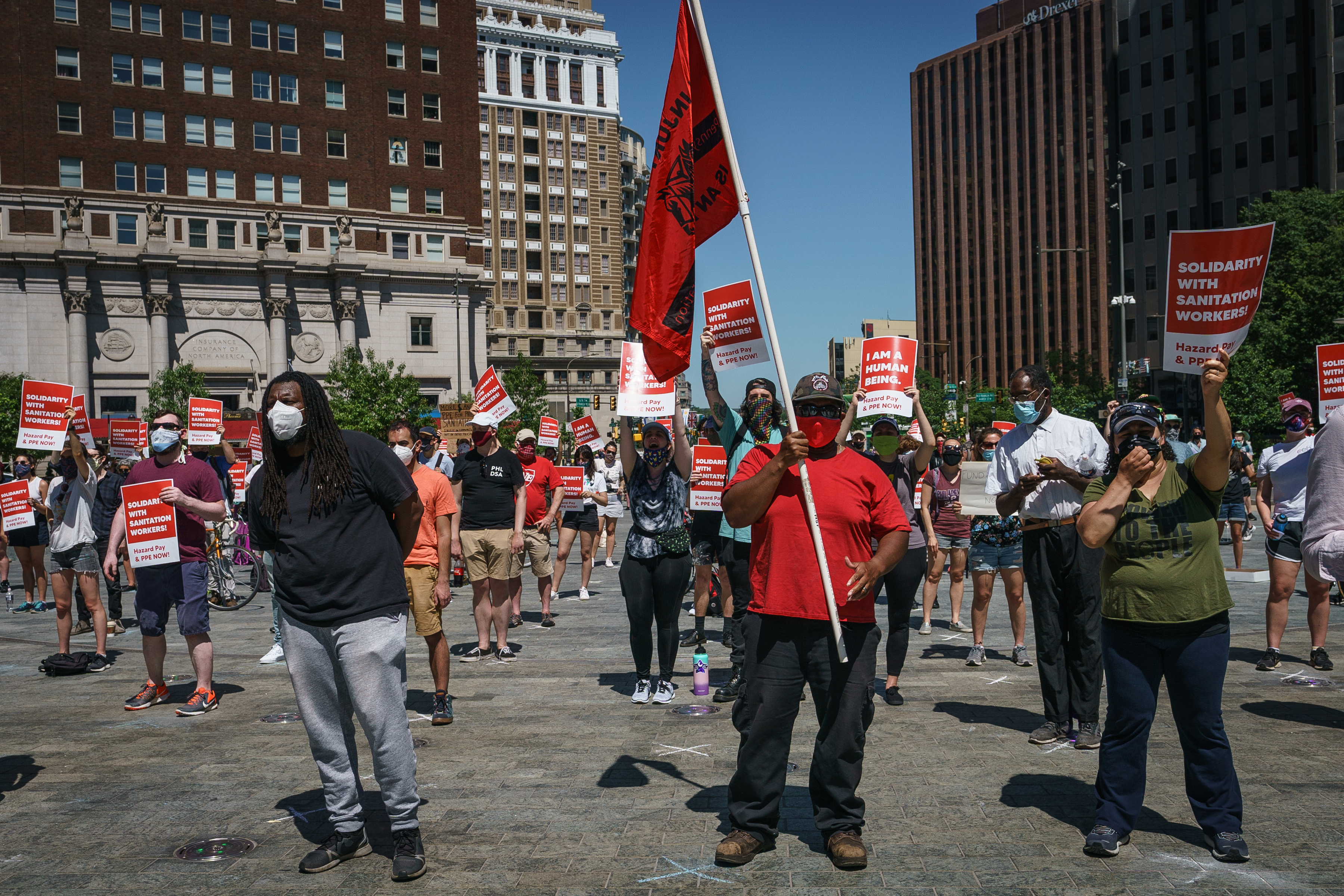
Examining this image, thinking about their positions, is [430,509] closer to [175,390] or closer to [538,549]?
[538,549]

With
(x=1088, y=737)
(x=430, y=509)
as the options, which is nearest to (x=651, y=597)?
(x=430, y=509)

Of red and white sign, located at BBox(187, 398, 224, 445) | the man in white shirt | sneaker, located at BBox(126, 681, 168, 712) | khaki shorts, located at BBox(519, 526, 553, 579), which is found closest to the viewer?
the man in white shirt

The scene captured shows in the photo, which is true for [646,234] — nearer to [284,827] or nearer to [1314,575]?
[284,827]

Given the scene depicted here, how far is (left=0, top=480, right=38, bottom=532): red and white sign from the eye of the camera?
13172 millimetres

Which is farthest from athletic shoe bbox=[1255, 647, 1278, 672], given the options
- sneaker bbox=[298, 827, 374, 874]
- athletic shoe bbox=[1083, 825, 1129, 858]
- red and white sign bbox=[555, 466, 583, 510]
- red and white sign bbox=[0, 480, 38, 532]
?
red and white sign bbox=[0, 480, 38, 532]

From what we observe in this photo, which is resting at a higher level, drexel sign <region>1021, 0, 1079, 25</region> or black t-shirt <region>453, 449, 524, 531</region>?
drexel sign <region>1021, 0, 1079, 25</region>

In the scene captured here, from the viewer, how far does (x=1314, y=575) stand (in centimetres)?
689

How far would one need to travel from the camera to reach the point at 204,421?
13711 mm

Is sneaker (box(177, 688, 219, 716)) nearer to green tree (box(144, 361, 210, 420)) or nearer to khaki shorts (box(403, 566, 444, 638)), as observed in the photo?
khaki shorts (box(403, 566, 444, 638))

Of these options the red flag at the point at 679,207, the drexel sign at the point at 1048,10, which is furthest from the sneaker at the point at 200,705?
the drexel sign at the point at 1048,10

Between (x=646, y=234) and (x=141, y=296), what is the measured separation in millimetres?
57459

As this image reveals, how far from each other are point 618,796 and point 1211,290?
430cm

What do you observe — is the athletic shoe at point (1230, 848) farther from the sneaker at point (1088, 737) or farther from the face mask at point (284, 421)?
the face mask at point (284, 421)

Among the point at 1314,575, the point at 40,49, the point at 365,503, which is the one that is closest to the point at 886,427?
the point at 1314,575
